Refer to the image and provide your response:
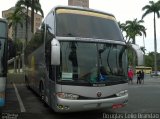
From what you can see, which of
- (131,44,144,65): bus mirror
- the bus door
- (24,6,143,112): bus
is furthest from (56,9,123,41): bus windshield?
the bus door

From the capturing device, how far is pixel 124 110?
13070 mm

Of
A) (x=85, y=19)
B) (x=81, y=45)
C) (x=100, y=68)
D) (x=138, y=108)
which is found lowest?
(x=138, y=108)

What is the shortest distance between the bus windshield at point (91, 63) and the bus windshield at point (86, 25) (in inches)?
16.1

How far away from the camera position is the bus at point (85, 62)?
10578 mm

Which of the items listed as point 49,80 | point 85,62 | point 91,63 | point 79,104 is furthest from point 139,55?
point 49,80

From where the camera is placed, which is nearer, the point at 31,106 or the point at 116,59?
the point at 116,59

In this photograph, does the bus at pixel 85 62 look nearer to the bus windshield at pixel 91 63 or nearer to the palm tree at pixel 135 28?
the bus windshield at pixel 91 63

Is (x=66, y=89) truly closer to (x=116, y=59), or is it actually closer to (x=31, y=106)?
(x=116, y=59)

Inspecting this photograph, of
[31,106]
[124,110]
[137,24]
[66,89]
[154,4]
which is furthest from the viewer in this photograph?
[137,24]

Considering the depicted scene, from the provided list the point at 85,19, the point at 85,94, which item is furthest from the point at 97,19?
the point at 85,94

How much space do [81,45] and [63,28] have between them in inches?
34.2

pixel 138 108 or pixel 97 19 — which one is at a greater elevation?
pixel 97 19

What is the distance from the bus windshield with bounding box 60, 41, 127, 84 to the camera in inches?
420

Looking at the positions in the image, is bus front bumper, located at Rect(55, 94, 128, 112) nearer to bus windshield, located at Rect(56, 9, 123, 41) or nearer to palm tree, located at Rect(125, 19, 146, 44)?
bus windshield, located at Rect(56, 9, 123, 41)
